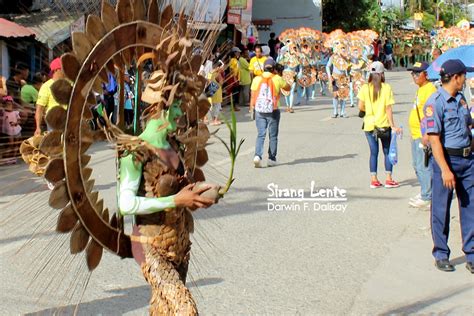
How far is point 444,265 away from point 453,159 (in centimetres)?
96

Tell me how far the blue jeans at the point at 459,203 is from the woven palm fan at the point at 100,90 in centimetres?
341

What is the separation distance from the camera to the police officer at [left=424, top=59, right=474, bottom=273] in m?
6.38

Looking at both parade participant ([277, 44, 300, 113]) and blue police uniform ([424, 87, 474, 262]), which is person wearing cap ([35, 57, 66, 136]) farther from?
parade participant ([277, 44, 300, 113])

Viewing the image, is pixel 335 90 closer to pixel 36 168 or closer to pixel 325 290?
pixel 325 290

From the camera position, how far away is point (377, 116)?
32.9ft

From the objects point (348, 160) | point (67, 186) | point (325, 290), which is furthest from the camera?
point (348, 160)

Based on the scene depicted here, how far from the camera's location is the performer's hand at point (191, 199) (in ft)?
10.8

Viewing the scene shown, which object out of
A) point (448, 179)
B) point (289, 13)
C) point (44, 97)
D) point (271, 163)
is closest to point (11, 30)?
point (271, 163)

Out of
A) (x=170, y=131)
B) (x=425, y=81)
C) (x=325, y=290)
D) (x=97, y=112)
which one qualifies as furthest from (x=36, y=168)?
(x=425, y=81)

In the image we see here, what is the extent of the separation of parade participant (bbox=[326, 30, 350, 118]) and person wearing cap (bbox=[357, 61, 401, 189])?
8812 mm

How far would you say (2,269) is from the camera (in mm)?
6477

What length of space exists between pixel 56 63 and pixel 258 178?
7606mm

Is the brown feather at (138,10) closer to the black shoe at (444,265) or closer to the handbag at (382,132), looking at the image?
the black shoe at (444,265)

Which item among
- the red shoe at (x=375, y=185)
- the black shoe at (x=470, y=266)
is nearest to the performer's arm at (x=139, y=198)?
the black shoe at (x=470, y=266)
